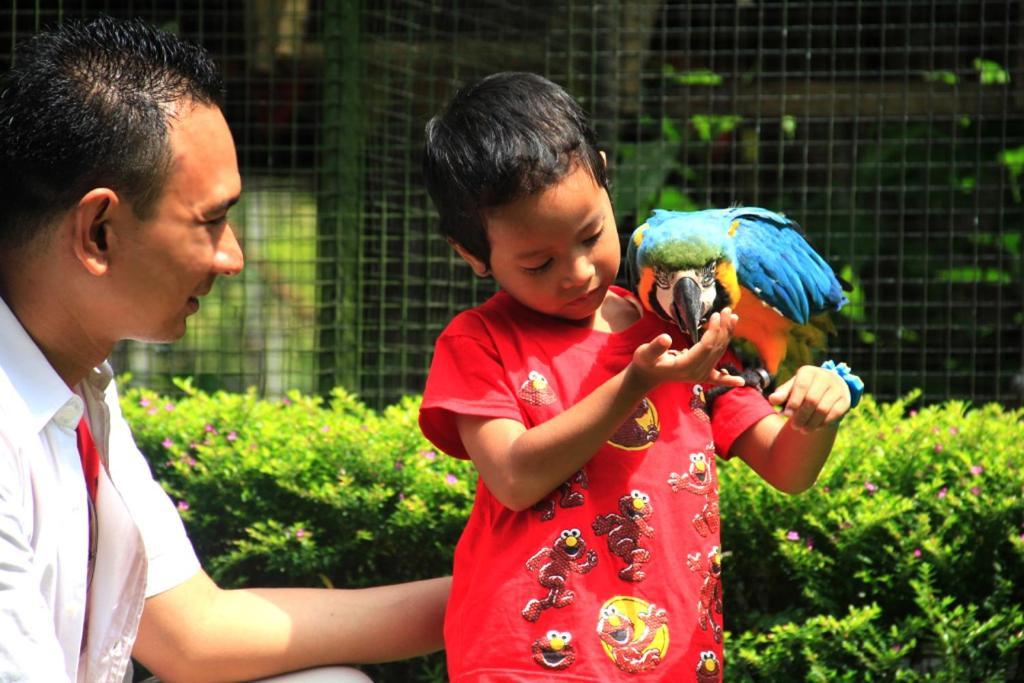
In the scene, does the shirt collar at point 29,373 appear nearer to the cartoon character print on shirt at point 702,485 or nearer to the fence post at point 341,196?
the cartoon character print on shirt at point 702,485

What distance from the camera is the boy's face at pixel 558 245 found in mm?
1835

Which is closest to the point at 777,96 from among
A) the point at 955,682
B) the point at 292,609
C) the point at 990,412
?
the point at 990,412

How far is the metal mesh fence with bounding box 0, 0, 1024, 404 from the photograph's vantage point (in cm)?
460

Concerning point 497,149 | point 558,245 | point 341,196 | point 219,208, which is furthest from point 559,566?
point 341,196

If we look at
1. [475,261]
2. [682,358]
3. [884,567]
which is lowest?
[884,567]

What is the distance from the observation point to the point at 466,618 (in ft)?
6.24

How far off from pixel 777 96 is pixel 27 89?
340 centimetres

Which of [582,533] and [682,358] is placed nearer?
[682,358]

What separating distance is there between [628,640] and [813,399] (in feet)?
1.45

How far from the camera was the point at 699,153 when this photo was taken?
4.88 meters

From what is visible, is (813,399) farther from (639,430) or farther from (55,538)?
(55,538)

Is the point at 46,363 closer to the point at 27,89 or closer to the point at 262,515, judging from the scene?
the point at 27,89

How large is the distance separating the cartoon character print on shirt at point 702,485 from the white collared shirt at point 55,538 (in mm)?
868

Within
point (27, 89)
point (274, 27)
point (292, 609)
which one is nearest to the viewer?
point (27, 89)
